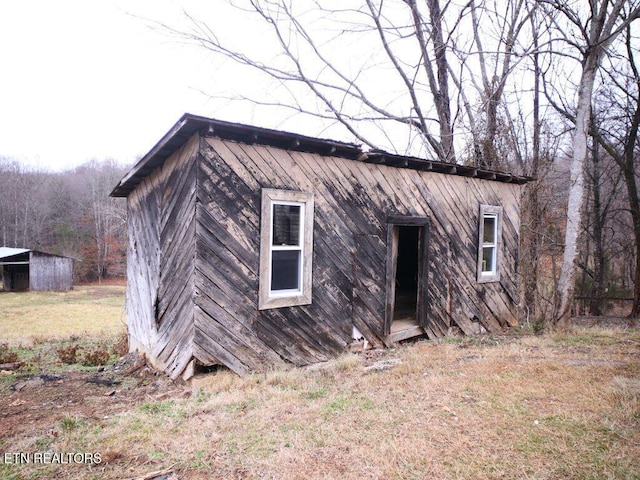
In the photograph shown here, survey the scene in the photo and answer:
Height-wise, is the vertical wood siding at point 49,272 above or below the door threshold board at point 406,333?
below

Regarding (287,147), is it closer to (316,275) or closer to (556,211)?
(316,275)

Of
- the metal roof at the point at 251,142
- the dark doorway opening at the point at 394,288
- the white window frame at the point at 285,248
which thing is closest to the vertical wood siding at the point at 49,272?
the metal roof at the point at 251,142

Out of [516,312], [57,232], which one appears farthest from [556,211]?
[57,232]

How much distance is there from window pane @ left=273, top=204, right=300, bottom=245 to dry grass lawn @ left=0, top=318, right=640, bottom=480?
1.94 metres

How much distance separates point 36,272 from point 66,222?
51.6 ft

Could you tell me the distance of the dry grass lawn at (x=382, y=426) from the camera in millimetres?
3156

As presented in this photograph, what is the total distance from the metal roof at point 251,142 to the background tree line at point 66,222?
3688cm

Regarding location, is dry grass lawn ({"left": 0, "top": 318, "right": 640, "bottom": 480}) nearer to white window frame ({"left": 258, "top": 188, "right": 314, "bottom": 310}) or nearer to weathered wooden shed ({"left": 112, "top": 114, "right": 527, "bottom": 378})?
weathered wooden shed ({"left": 112, "top": 114, "right": 527, "bottom": 378})

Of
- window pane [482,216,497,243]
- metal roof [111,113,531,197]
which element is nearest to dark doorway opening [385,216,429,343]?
metal roof [111,113,531,197]

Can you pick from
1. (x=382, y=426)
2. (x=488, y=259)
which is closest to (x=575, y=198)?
(x=488, y=259)

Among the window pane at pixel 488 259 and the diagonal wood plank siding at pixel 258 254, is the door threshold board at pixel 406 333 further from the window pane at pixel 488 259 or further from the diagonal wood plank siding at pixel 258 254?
the window pane at pixel 488 259

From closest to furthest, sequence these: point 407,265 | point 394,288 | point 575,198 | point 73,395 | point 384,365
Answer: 1. point 73,395
2. point 384,365
3. point 394,288
4. point 575,198
5. point 407,265

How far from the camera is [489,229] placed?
9.69 metres

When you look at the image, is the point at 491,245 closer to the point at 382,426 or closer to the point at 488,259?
the point at 488,259
